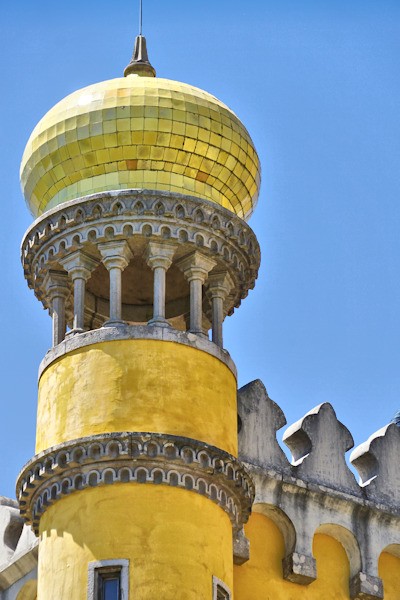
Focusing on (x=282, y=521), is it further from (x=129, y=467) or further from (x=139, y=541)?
(x=139, y=541)

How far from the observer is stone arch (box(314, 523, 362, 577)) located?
23734 mm

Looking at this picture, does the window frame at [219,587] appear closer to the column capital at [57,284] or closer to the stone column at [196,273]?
the stone column at [196,273]

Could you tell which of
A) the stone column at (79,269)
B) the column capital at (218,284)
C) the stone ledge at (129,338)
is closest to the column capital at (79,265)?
the stone column at (79,269)

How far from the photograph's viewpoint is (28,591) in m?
23.0

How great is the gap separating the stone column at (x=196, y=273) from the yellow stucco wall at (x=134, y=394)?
2.37 ft

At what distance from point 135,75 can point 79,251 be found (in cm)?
274

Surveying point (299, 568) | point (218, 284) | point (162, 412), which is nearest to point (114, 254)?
point (218, 284)

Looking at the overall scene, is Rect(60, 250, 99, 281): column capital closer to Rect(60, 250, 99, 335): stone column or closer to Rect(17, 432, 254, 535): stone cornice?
Rect(60, 250, 99, 335): stone column

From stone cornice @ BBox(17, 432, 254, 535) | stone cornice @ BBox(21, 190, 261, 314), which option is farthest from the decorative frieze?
stone cornice @ BBox(17, 432, 254, 535)

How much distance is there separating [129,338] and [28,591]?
12.4 ft

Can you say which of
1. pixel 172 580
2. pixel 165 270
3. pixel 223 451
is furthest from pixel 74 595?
pixel 165 270

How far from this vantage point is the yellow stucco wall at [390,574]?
24078 mm

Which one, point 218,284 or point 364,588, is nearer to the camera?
point 218,284

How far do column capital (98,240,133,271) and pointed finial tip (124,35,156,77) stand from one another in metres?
2.94
